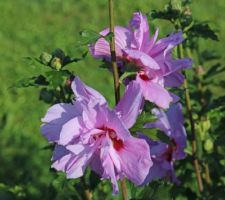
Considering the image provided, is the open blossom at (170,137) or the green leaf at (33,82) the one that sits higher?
the green leaf at (33,82)

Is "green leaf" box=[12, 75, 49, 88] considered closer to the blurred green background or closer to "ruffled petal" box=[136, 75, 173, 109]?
"ruffled petal" box=[136, 75, 173, 109]

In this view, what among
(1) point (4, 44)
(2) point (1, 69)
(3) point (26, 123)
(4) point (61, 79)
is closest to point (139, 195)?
(4) point (61, 79)

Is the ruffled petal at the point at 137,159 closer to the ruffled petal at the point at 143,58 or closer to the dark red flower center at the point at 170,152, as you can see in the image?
the ruffled petal at the point at 143,58

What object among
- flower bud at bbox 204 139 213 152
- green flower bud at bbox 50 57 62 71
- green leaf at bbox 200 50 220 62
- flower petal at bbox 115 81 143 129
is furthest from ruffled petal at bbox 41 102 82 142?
green leaf at bbox 200 50 220 62

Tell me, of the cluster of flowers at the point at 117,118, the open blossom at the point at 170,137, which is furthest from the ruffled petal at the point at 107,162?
the open blossom at the point at 170,137

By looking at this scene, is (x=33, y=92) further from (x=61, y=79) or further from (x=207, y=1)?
(x=61, y=79)

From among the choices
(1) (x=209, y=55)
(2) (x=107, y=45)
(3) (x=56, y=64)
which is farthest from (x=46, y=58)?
(1) (x=209, y=55)
